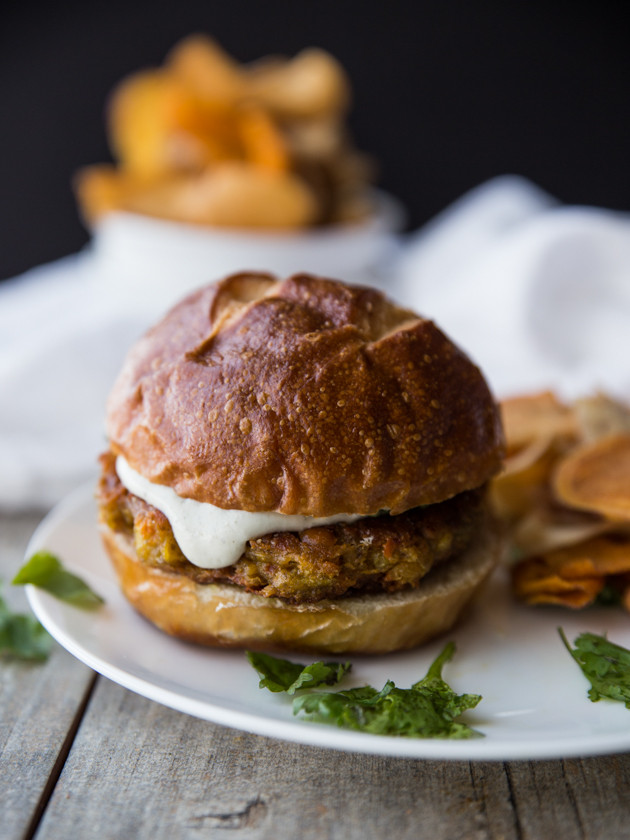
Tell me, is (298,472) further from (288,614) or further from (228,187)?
(228,187)

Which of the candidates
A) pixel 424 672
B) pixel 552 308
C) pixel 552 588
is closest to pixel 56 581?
pixel 424 672

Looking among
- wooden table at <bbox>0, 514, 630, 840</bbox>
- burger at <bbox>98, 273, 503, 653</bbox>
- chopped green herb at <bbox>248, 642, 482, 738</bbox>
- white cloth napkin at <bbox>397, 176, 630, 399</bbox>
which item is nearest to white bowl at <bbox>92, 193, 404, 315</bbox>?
white cloth napkin at <bbox>397, 176, 630, 399</bbox>

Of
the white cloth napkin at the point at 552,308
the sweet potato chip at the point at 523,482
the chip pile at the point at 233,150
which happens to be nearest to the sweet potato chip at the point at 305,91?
the chip pile at the point at 233,150

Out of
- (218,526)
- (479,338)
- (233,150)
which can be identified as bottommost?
(479,338)

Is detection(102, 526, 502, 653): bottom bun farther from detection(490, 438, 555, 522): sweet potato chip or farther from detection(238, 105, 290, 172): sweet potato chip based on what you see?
detection(238, 105, 290, 172): sweet potato chip

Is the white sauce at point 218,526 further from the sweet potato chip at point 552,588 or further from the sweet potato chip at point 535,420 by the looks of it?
the sweet potato chip at point 535,420

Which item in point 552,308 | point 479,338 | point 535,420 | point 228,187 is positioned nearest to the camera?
point 535,420

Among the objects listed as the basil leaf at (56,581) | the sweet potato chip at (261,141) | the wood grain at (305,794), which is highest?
the sweet potato chip at (261,141)
